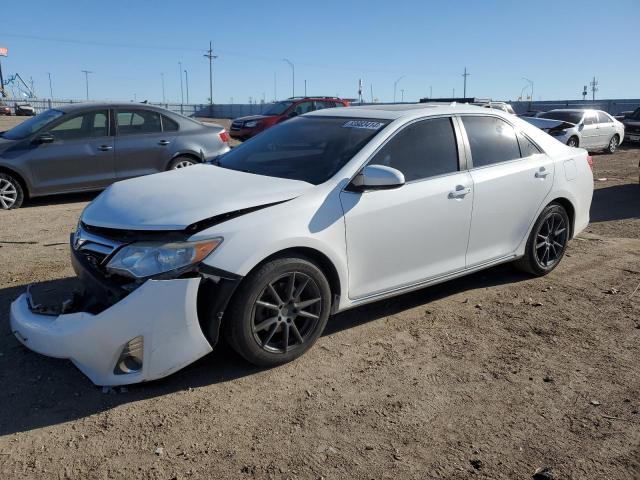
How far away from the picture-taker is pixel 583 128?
18.6m

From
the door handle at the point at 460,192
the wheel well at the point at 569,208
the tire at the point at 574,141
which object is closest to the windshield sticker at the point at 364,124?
the door handle at the point at 460,192

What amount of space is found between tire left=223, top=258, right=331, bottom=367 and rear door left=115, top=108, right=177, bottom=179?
619 cm

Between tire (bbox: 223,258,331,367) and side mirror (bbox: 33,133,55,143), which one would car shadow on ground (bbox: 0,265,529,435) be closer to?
tire (bbox: 223,258,331,367)

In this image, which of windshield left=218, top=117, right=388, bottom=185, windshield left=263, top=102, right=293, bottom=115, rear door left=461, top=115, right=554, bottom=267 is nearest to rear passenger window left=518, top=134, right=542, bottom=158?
rear door left=461, top=115, right=554, bottom=267

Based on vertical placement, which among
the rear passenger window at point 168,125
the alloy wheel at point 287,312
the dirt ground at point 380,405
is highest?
the rear passenger window at point 168,125

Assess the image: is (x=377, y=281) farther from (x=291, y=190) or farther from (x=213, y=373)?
(x=213, y=373)

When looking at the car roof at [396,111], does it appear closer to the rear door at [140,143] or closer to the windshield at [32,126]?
the rear door at [140,143]

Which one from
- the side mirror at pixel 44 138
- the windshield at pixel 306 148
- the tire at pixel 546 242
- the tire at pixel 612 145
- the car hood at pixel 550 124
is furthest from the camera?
the tire at pixel 612 145

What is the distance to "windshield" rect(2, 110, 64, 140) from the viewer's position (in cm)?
853

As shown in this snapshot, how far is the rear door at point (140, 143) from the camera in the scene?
356 inches

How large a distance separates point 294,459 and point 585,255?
4.82 metres

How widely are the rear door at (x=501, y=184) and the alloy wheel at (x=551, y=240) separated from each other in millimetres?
303

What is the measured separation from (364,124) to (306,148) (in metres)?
0.48

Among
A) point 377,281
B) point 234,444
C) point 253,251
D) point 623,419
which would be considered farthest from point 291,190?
point 623,419
